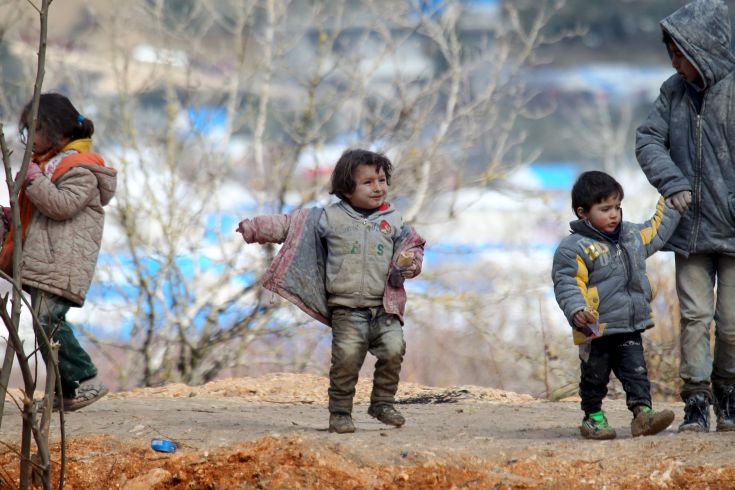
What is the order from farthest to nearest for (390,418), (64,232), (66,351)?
(66,351) < (64,232) < (390,418)

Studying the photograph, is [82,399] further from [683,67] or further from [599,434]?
[683,67]

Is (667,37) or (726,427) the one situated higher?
(667,37)

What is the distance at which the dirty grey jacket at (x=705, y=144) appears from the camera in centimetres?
568

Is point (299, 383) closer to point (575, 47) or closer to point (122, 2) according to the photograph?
point (122, 2)

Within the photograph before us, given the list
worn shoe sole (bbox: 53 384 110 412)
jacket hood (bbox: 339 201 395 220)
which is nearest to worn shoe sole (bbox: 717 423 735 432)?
jacket hood (bbox: 339 201 395 220)

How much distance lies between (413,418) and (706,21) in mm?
2524

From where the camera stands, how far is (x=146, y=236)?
1061 cm

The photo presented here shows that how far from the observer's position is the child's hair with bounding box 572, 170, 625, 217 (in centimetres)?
561

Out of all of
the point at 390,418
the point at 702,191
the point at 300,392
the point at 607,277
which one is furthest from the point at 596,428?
the point at 300,392

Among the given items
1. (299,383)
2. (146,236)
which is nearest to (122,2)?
(146,236)

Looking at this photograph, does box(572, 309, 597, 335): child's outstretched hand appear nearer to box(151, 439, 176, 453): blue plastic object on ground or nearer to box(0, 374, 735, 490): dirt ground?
box(0, 374, 735, 490): dirt ground

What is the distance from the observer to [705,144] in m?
5.76

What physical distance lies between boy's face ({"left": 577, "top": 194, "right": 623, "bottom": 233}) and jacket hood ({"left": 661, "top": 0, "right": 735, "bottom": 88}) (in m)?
0.71

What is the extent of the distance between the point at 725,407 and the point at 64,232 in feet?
10.7
